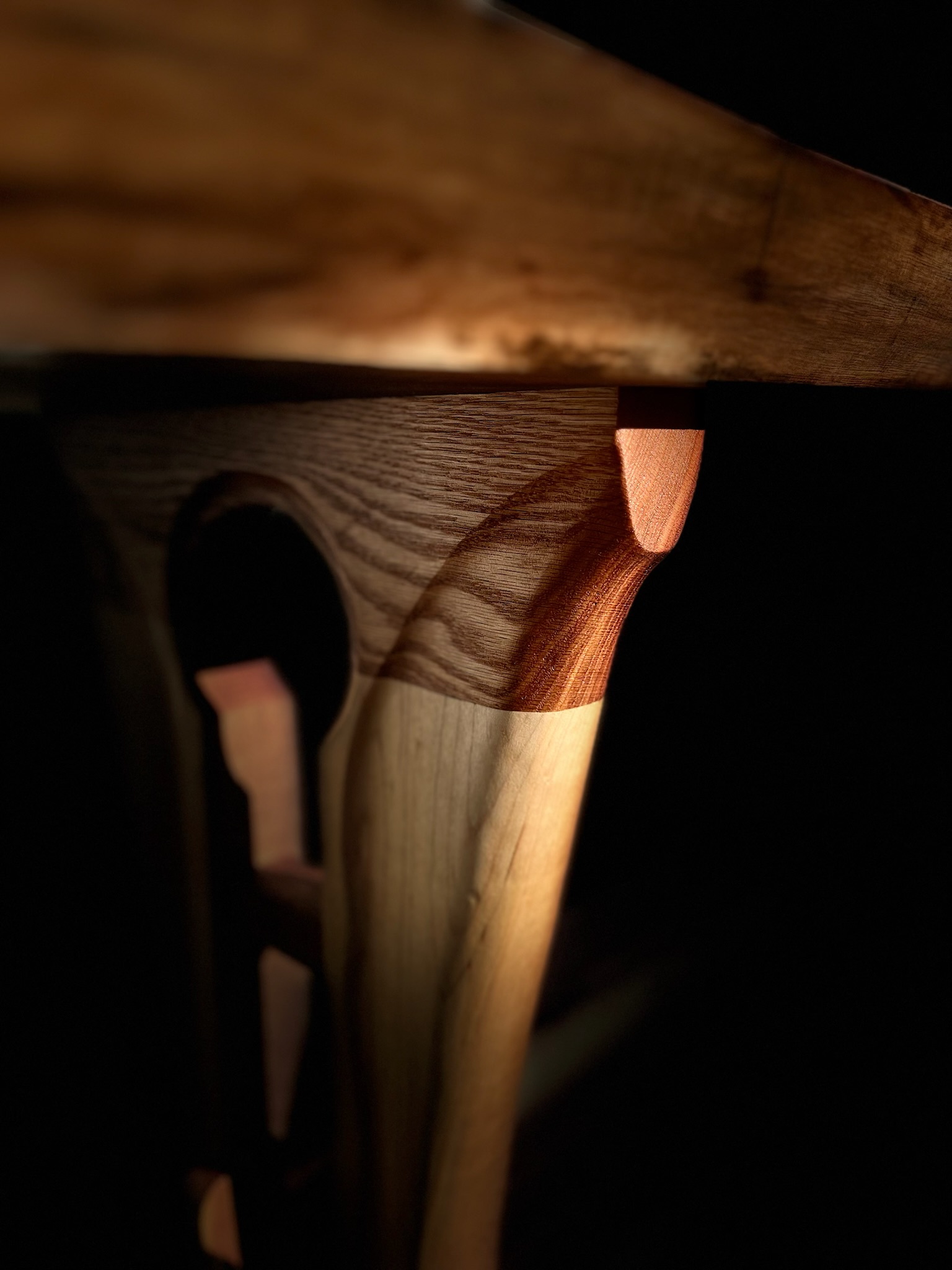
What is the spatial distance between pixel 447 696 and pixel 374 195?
0.27m

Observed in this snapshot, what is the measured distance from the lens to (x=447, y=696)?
15.6 inches

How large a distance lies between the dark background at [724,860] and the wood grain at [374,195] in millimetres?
363

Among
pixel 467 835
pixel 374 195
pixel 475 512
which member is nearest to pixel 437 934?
pixel 467 835

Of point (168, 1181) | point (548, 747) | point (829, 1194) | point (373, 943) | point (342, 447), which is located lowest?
point (829, 1194)

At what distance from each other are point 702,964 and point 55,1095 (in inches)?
27.2

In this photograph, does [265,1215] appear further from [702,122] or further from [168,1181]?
[702,122]

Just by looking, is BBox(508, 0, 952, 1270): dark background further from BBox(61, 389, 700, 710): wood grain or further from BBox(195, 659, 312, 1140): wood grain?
BBox(61, 389, 700, 710): wood grain

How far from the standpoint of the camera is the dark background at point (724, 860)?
2.32 feet

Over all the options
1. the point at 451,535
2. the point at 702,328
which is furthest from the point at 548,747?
the point at 702,328

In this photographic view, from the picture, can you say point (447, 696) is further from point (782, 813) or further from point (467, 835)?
point (782, 813)

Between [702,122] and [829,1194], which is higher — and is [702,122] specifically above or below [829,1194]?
above

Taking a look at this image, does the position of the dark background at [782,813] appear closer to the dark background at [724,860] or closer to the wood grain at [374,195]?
the dark background at [724,860]

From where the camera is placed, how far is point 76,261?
136mm

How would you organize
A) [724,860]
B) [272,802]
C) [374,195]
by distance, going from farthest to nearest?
[724,860] < [272,802] < [374,195]
